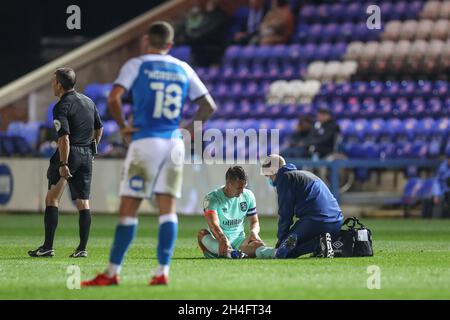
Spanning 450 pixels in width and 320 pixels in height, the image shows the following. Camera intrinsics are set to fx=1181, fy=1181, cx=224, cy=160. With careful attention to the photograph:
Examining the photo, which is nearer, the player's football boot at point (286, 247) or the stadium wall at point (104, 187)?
the player's football boot at point (286, 247)

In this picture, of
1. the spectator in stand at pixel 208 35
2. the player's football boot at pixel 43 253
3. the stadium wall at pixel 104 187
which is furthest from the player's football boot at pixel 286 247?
the spectator in stand at pixel 208 35

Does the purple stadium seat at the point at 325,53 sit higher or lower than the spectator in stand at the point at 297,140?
higher

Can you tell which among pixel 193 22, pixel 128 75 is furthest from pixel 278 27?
pixel 128 75

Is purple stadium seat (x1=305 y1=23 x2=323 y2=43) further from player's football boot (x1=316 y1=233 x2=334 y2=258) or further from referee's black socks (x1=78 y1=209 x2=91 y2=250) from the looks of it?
referee's black socks (x1=78 y1=209 x2=91 y2=250)

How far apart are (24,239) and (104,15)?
18015mm

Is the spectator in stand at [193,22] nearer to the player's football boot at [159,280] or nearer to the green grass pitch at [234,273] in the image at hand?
the green grass pitch at [234,273]

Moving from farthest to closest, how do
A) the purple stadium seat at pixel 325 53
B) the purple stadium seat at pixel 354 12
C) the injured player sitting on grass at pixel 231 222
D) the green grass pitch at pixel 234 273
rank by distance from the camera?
the purple stadium seat at pixel 354 12
the purple stadium seat at pixel 325 53
the injured player sitting on grass at pixel 231 222
the green grass pitch at pixel 234 273

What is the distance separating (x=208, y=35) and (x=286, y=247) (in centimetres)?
1887

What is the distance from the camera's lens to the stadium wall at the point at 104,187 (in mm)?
23531

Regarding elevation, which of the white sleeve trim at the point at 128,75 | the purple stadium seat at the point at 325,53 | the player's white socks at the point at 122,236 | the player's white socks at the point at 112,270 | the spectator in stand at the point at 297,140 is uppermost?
the purple stadium seat at the point at 325,53

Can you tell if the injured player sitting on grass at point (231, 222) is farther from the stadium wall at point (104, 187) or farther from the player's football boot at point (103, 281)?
the stadium wall at point (104, 187)

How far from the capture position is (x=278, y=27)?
30.1 meters

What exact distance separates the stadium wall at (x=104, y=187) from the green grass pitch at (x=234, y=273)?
228 inches

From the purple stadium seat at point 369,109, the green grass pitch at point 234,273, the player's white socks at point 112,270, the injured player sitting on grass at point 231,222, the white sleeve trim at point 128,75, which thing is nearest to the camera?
the green grass pitch at point 234,273
